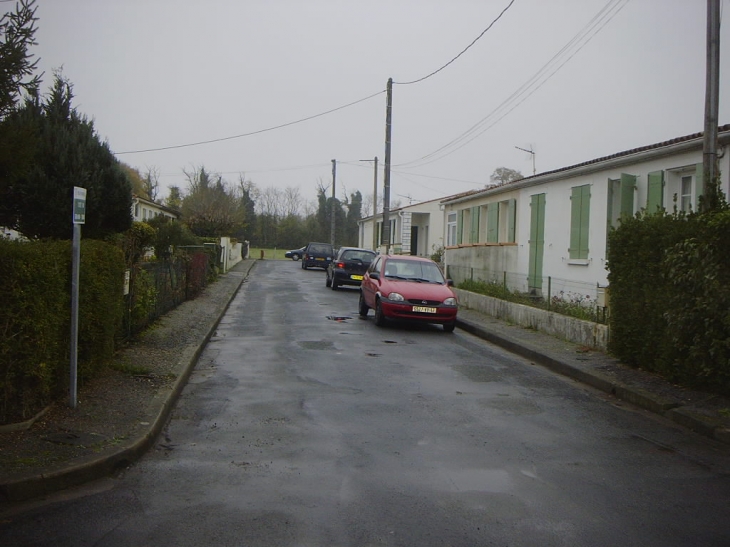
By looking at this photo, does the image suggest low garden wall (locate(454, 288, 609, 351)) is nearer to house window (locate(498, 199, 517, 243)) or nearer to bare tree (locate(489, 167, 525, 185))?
house window (locate(498, 199, 517, 243))

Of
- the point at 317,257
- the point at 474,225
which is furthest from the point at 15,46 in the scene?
the point at 317,257

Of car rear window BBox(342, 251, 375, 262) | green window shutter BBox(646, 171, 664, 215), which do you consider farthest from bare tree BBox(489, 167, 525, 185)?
green window shutter BBox(646, 171, 664, 215)

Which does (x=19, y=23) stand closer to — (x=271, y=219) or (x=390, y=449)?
(x=390, y=449)

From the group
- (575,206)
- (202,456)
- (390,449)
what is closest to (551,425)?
(390,449)

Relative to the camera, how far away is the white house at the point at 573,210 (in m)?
14.6

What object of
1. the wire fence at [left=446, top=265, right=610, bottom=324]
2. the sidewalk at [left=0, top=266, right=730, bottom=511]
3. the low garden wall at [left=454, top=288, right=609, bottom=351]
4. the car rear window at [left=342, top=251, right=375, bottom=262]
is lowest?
the sidewalk at [left=0, top=266, right=730, bottom=511]

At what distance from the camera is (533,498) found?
4852 millimetres

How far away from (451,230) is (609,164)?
1508 cm

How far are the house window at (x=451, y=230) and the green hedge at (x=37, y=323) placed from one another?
25.2 m

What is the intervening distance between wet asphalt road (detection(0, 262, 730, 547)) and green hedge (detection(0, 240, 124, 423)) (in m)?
1.22

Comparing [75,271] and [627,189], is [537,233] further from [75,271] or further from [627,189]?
[75,271]

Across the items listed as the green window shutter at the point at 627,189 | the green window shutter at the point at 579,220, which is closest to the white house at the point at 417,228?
the green window shutter at the point at 579,220

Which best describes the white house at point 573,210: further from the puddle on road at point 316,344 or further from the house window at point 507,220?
the puddle on road at point 316,344

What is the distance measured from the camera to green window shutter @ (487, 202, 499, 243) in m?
24.4
